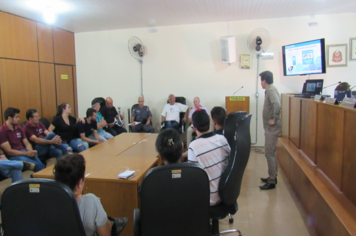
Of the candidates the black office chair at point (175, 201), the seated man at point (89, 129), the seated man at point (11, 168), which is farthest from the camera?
the seated man at point (89, 129)

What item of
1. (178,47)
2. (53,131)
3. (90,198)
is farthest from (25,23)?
(90,198)

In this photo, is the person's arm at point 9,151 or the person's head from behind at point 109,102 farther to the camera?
the person's head from behind at point 109,102

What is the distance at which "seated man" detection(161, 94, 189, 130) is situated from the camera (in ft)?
17.8

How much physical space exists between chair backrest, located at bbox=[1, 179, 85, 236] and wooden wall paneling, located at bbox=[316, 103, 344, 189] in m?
2.03

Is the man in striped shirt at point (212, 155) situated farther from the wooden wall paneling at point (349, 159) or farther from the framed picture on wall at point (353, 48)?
the framed picture on wall at point (353, 48)

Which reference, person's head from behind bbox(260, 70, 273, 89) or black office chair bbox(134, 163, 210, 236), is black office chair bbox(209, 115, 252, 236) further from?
person's head from behind bbox(260, 70, 273, 89)

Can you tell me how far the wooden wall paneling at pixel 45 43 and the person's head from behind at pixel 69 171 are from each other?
4829 millimetres

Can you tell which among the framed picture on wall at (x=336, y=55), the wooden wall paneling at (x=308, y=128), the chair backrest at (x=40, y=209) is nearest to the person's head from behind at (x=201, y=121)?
the chair backrest at (x=40, y=209)

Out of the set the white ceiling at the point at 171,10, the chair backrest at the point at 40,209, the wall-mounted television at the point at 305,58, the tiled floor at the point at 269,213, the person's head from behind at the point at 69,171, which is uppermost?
the white ceiling at the point at 171,10

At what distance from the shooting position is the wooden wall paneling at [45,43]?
5230mm

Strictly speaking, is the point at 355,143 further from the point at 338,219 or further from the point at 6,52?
the point at 6,52

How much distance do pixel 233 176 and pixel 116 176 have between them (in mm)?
954

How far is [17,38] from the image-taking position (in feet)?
15.6

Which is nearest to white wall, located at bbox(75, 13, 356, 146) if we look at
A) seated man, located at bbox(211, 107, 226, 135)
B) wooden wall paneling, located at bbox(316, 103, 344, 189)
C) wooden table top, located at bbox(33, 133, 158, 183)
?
wooden table top, located at bbox(33, 133, 158, 183)
